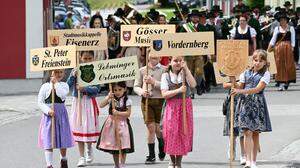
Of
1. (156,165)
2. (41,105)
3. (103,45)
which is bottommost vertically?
(156,165)

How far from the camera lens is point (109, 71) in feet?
38.0

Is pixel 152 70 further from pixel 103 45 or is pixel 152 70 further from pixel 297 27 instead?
pixel 297 27

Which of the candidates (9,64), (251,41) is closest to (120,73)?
(251,41)

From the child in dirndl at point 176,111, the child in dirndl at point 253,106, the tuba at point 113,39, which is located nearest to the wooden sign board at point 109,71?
the child in dirndl at point 176,111

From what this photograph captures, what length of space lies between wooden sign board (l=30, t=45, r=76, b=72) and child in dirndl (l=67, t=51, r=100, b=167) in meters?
0.41

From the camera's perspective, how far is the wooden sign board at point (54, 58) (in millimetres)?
11796

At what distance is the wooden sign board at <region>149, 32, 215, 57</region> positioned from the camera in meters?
11.6

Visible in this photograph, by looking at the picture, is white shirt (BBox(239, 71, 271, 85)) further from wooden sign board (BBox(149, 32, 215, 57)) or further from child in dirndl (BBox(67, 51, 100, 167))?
child in dirndl (BBox(67, 51, 100, 167))

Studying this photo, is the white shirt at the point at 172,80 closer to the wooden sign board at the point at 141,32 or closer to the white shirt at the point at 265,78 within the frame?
the white shirt at the point at 265,78

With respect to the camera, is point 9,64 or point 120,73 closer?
point 120,73

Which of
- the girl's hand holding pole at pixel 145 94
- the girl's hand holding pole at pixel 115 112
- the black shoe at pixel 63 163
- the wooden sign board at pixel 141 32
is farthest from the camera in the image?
the wooden sign board at pixel 141 32

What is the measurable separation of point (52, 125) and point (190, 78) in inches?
70.1

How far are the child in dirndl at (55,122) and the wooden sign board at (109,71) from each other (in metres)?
0.31

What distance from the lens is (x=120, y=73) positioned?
11555mm
